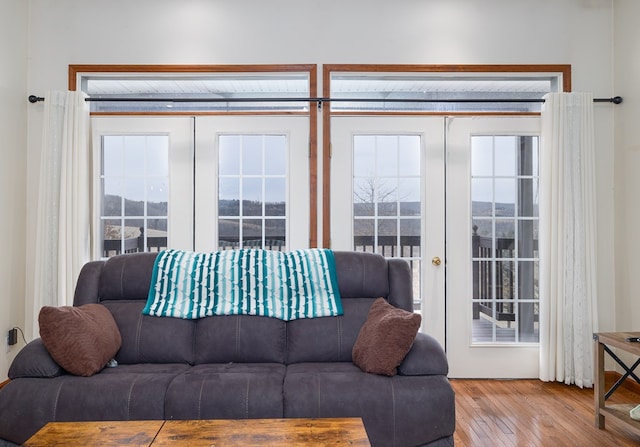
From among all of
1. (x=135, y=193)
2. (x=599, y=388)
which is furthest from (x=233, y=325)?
(x=599, y=388)

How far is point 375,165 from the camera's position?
3805mm

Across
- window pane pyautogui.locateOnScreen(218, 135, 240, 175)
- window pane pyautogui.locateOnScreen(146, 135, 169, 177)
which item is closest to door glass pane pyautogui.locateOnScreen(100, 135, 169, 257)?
window pane pyautogui.locateOnScreen(146, 135, 169, 177)

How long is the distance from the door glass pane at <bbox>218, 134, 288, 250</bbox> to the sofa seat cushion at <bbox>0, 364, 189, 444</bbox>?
1705 mm

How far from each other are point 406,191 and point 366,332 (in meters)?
1.61

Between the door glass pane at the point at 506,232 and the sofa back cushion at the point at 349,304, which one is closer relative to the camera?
the sofa back cushion at the point at 349,304

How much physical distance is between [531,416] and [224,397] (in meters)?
2.01

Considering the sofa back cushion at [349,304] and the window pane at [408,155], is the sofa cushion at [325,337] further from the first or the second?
the window pane at [408,155]

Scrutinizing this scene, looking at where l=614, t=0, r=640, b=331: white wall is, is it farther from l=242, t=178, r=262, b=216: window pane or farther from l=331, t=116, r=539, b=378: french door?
l=242, t=178, r=262, b=216: window pane

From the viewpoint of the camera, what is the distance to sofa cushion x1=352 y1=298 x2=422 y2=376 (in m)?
2.31

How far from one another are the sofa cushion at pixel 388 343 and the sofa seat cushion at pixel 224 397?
0.47m

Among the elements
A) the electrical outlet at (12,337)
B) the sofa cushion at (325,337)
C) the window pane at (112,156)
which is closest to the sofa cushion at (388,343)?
the sofa cushion at (325,337)

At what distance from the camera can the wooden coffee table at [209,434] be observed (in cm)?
162

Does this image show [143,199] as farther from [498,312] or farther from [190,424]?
[498,312]

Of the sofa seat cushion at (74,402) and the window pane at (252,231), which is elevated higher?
the window pane at (252,231)
